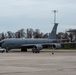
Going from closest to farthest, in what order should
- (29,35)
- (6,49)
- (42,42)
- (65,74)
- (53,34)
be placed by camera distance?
1. (65,74)
2. (6,49)
3. (42,42)
4. (53,34)
5. (29,35)

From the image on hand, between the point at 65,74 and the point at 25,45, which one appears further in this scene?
the point at 25,45

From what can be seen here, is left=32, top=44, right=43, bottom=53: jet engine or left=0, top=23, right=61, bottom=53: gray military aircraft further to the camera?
left=0, top=23, right=61, bottom=53: gray military aircraft

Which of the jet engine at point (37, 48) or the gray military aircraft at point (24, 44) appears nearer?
the jet engine at point (37, 48)

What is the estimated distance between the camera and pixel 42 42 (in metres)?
82.0

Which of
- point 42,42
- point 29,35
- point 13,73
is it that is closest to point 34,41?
point 42,42

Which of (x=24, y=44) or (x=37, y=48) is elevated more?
(x=24, y=44)

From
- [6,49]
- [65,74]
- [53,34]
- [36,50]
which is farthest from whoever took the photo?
[53,34]

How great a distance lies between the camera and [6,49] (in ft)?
251

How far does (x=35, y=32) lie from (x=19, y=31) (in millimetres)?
10735

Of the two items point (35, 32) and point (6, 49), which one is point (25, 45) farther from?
point (35, 32)

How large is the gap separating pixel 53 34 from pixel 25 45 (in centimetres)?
1194

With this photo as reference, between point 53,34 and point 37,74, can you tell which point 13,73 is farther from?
point 53,34

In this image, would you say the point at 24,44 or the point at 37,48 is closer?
the point at 37,48

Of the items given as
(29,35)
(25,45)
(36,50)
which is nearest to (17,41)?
(25,45)
